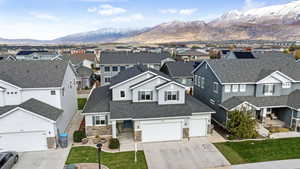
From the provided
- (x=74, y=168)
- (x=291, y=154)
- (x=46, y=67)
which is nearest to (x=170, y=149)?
(x=74, y=168)

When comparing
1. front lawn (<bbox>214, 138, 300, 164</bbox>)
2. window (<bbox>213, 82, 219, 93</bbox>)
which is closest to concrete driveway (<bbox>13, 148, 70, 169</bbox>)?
front lawn (<bbox>214, 138, 300, 164</bbox>)

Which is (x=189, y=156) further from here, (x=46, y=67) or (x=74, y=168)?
(x=46, y=67)

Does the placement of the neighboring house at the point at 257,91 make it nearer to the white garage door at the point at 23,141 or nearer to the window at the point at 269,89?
the window at the point at 269,89

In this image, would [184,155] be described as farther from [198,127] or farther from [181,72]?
[181,72]

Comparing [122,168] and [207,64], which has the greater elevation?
[207,64]

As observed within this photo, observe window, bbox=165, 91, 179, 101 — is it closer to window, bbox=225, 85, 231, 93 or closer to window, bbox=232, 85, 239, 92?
window, bbox=225, 85, 231, 93

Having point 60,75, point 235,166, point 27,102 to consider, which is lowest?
point 235,166

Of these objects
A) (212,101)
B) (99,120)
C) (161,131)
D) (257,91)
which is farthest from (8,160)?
(257,91)
